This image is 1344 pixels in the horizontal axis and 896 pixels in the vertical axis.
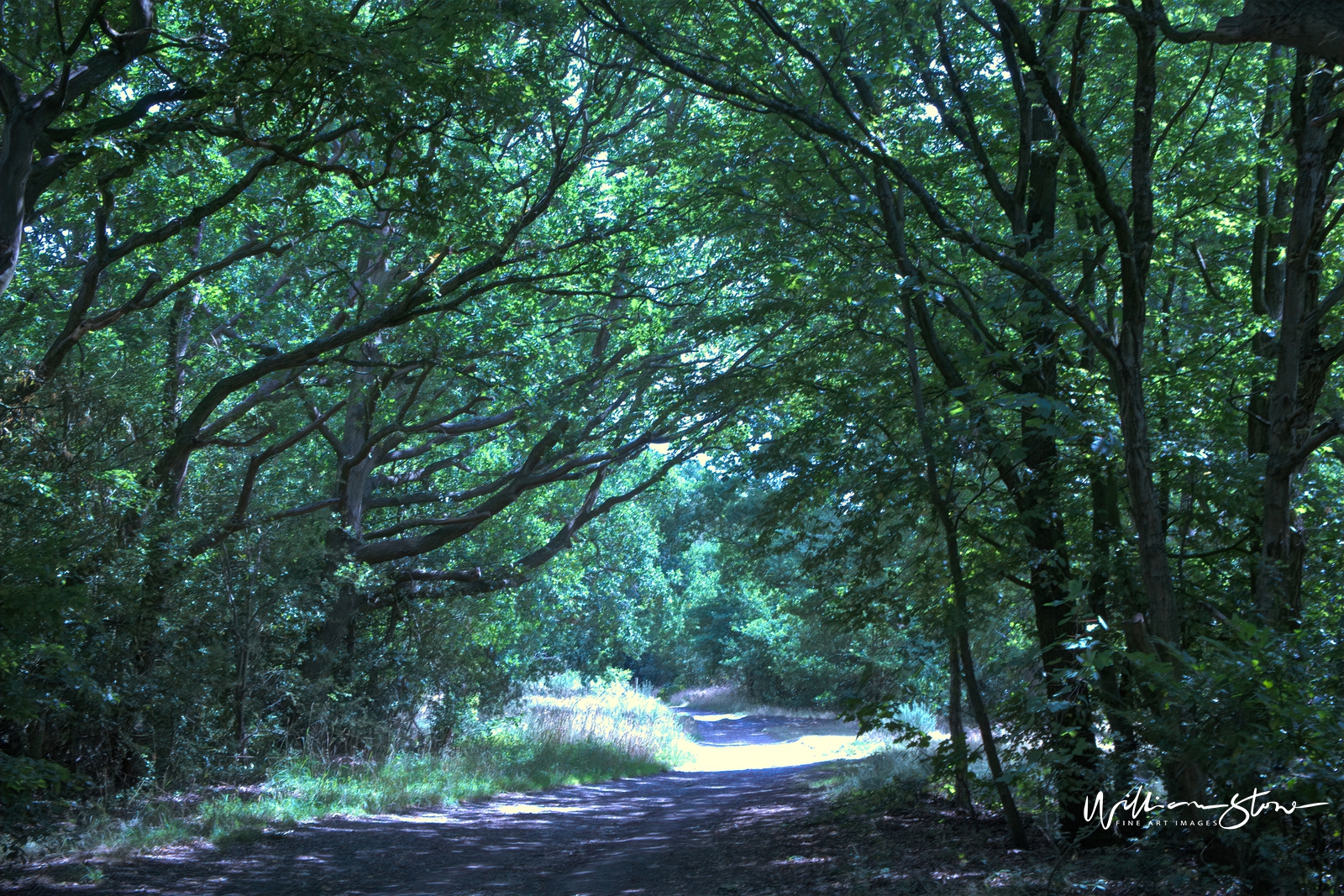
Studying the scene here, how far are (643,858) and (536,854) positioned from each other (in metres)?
1.21

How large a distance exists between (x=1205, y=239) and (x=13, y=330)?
14322mm

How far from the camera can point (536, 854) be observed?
9195 millimetres

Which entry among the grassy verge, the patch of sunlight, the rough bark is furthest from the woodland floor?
the patch of sunlight

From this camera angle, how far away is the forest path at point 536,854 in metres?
7.18

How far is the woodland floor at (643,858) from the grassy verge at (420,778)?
0.38 m

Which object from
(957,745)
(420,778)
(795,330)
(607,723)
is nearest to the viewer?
(957,745)

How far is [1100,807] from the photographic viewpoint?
19.1ft

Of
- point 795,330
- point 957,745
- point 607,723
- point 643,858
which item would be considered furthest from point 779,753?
point 957,745

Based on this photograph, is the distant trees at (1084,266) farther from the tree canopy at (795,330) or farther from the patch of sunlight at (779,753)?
the patch of sunlight at (779,753)

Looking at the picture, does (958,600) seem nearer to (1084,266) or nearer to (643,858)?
(1084,266)

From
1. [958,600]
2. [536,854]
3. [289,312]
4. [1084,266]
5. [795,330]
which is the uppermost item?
[289,312]

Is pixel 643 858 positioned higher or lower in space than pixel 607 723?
lower

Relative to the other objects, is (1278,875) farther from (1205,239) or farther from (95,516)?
(95,516)

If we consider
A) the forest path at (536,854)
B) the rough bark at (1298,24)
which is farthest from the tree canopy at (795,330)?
the forest path at (536,854)
